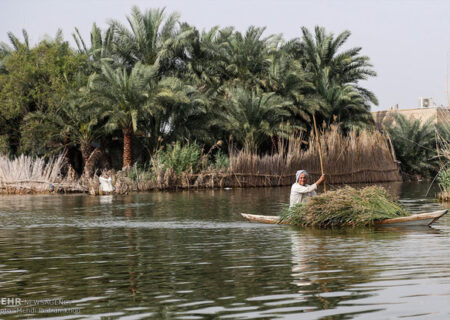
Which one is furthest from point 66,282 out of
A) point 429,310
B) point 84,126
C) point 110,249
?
point 84,126

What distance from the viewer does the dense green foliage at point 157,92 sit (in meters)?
39.7

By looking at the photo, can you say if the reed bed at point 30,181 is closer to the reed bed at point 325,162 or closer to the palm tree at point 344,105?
the reed bed at point 325,162

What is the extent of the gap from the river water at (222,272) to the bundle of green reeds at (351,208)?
0.46 metres

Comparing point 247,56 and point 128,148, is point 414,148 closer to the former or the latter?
point 247,56

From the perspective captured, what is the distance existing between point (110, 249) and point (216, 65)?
114ft

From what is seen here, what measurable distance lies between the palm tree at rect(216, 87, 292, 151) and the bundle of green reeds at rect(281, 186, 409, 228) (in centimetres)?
2660

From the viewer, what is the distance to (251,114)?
42.2 m

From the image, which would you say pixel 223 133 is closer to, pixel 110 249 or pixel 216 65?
pixel 216 65

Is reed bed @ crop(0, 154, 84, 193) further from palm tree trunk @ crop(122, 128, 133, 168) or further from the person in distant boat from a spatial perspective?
the person in distant boat

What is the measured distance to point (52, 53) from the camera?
142ft

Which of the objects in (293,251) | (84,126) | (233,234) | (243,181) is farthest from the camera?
(84,126)

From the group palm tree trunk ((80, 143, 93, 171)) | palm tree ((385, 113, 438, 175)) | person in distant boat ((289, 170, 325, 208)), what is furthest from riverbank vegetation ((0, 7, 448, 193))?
person in distant boat ((289, 170, 325, 208))

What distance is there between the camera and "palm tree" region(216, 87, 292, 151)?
4200cm

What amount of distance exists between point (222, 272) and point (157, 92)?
30.6 m
